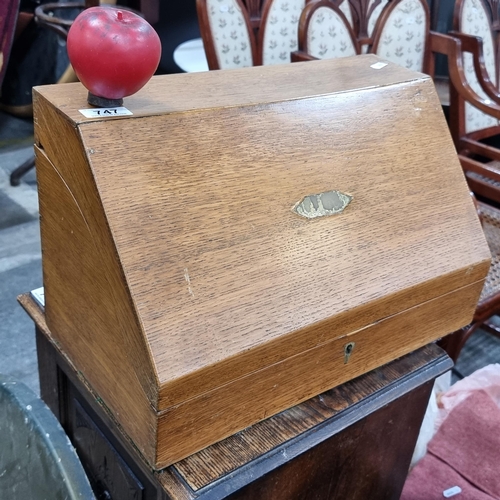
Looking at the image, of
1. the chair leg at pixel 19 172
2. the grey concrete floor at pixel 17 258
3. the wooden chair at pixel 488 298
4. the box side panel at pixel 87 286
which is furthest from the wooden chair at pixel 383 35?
the box side panel at pixel 87 286

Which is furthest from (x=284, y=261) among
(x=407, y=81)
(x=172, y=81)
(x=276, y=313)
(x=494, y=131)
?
(x=494, y=131)

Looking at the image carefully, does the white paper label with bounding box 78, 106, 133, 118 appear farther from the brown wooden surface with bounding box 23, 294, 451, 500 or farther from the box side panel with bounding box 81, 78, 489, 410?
the brown wooden surface with bounding box 23, 294, 451, 500

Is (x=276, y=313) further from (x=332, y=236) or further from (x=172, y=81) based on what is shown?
(x=172, y=81)

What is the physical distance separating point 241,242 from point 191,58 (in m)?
2.16

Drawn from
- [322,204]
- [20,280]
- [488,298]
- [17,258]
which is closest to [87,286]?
[322,204]

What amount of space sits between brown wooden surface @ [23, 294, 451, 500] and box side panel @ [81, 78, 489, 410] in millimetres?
117

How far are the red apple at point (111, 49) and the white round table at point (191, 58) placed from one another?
5.72ft

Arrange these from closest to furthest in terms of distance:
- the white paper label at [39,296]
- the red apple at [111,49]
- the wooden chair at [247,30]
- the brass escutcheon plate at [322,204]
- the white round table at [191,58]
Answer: the red apple at [111,49], the brass escutcheon plate at [322,204], the white paper label at [39,296], the wooden chair at [247,30], the white round table at [191,58]

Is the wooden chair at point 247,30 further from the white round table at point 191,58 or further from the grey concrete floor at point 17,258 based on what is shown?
the grey concrete floor at point 17,258

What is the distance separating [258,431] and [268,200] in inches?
11.6

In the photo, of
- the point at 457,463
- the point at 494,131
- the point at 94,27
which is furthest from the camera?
the point at 494,131

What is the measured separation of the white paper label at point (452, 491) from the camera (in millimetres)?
1476

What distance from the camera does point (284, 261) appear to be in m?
0.73

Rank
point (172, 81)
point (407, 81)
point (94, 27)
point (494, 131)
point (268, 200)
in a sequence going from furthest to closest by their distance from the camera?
point (494, 131) < point (407, 81) < point (172, 81) < point (268, 200) < point (94, 27)
